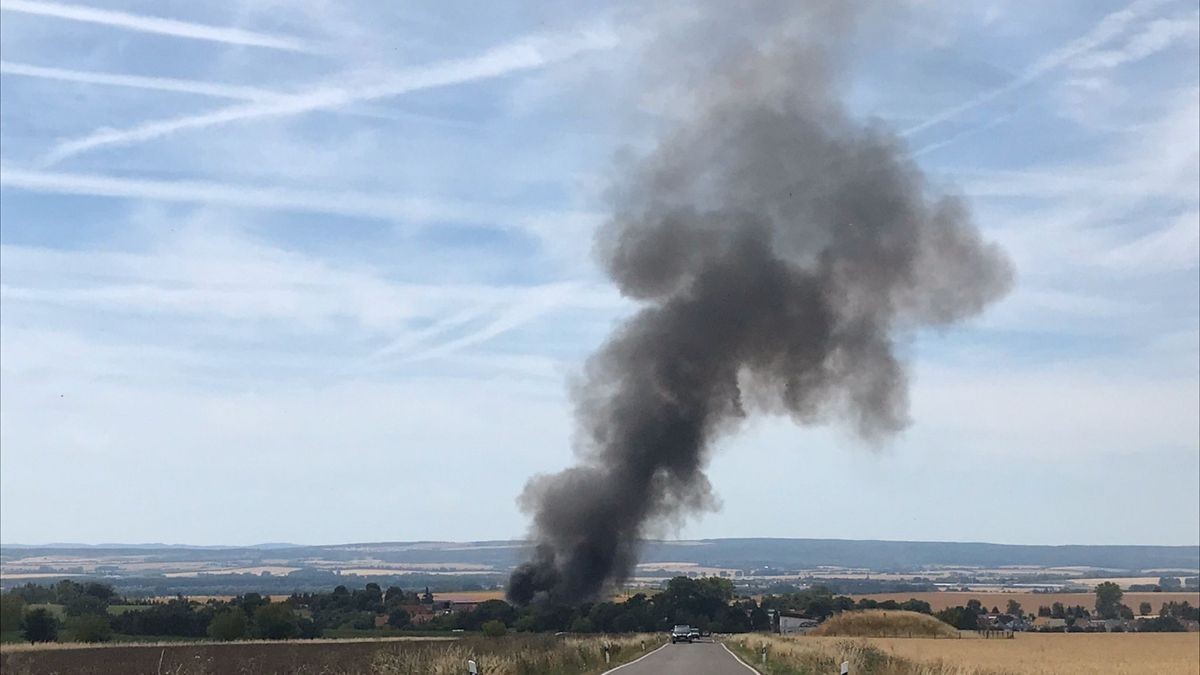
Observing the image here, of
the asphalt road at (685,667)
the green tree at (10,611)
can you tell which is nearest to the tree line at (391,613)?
the green tree at (10,611)

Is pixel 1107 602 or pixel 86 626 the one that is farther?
pixel 1107 602

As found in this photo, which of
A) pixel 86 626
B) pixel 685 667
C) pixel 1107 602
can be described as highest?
pixel 86 626

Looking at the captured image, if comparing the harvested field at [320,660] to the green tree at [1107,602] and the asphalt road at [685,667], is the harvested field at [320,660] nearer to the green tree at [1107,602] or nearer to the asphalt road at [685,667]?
the asphalt road at [685,667]

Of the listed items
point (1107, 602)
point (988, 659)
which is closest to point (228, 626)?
point (988, 659)

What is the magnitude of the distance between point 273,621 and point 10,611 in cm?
5054

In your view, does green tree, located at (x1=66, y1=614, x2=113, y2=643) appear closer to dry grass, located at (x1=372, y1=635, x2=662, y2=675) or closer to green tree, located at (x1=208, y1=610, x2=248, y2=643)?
dry grass, located at (x1=372, y1=635, x2=662, y2=675)

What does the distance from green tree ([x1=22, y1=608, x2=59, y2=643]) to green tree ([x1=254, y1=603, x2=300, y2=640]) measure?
154 ft

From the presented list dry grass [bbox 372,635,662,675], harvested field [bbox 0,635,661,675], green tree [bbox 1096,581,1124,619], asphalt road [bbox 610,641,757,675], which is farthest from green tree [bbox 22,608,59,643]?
green tree [bbox 1096,581,1124,619]

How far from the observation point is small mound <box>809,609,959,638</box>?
117500 mm

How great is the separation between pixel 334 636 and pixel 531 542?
26816 mm

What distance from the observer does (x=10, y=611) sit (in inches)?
468

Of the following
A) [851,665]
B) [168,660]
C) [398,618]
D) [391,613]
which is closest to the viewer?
[168,660]

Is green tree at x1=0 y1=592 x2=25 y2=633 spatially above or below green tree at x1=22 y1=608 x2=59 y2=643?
above

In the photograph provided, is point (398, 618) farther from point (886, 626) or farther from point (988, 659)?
point (886, 626)
